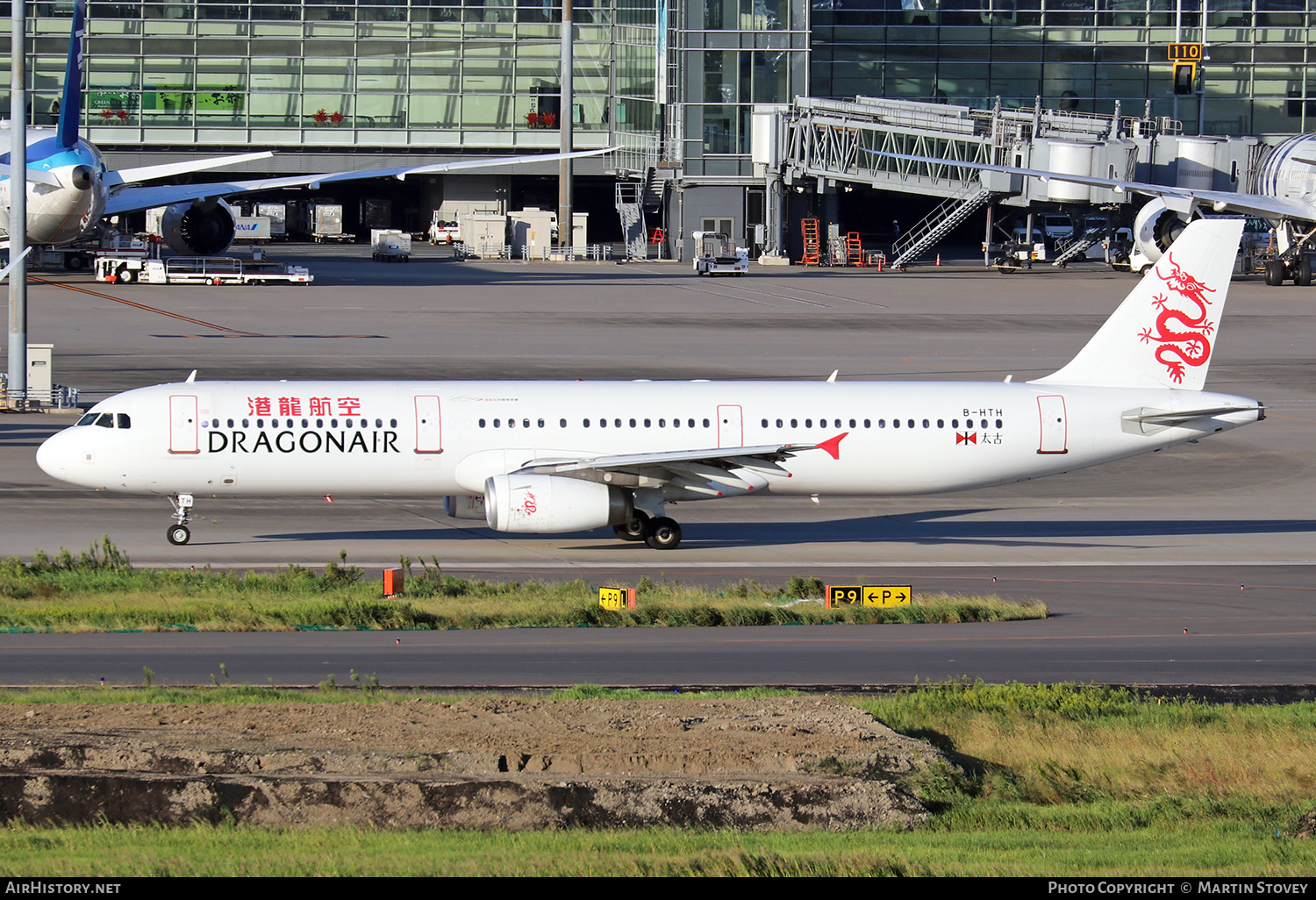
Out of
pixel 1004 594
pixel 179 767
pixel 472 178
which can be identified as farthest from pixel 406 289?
pixel 179 767

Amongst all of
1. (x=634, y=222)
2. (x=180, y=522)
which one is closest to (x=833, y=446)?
(x=180, y=522)

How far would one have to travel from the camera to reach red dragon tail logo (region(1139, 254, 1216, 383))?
34.8 meters

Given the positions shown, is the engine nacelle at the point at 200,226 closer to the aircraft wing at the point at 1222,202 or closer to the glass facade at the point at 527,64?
the glass facade at the point at 527,64

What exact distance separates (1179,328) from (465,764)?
2476cm

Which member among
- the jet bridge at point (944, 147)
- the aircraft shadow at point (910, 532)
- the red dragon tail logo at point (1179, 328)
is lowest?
the aircraft shadow at point (910, 532)

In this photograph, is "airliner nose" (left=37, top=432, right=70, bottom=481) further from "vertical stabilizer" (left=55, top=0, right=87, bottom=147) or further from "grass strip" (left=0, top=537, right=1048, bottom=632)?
"vertical stabilizer" (left=55, top=0, right=87, bottom=147)

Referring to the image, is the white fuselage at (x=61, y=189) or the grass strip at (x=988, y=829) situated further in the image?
the white fuselage at (x=61, y=189)

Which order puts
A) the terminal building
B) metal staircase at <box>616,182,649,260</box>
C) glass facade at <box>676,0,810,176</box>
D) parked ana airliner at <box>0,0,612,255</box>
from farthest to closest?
the terminal building, metal staircase at <box>616,182,649,260</box>, glass facade at <box>676,0,810,176</box>, parked ana airliner at <box>0,0,612,255</box>

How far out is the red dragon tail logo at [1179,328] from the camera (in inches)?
1372

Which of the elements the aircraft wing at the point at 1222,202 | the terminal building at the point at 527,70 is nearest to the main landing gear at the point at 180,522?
the aircraft wing at the point at 1222,202

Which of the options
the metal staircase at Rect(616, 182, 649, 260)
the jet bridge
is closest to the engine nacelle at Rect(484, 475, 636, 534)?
the jet bridge

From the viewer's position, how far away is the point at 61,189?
249ft

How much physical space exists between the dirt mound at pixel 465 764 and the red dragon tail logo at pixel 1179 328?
64.4 ft

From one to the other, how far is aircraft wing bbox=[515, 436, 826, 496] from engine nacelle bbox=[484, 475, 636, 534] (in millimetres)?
383
